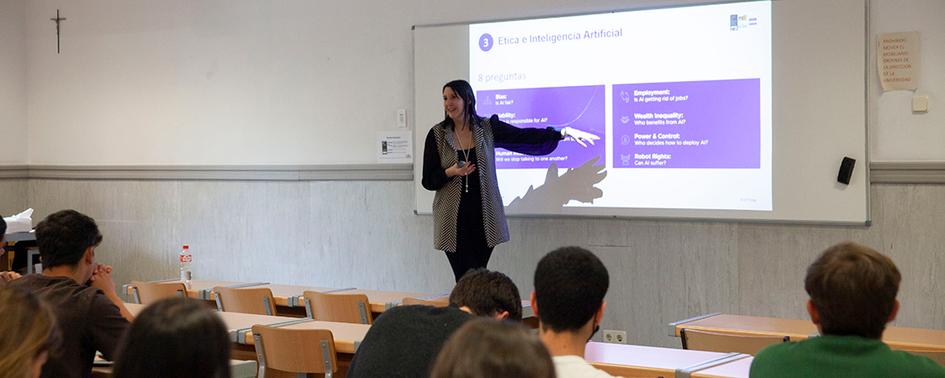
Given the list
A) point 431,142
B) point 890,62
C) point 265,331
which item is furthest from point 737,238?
point 265,331

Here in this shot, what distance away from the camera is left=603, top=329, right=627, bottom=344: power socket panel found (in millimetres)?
6242

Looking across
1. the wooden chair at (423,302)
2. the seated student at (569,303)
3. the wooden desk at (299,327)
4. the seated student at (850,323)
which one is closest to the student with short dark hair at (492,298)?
the seated student at (569,303)

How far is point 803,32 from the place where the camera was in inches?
217

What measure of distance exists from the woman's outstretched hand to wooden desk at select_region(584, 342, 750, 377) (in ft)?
8.15

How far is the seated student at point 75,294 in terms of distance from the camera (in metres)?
3.24

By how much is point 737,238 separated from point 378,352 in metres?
3.66

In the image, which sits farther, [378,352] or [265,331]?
[265,331]

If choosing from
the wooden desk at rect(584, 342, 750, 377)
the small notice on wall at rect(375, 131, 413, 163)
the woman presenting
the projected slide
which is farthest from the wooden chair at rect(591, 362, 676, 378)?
the small notice on wall at rect(375, 131, 413, 163)

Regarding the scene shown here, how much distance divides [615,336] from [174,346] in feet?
16.2

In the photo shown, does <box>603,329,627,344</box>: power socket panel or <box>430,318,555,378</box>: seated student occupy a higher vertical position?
<box>430,318,555,378</box>: seated student

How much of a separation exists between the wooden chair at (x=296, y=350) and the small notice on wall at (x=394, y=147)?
304cm

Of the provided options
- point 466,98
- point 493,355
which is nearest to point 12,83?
point 466,98

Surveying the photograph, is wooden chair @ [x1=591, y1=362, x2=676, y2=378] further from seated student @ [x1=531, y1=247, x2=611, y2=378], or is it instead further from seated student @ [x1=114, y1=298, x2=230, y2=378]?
seated student @ [x1=114, y1=298, x2=230, y2=378]

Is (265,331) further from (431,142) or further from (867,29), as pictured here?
(867,29)
